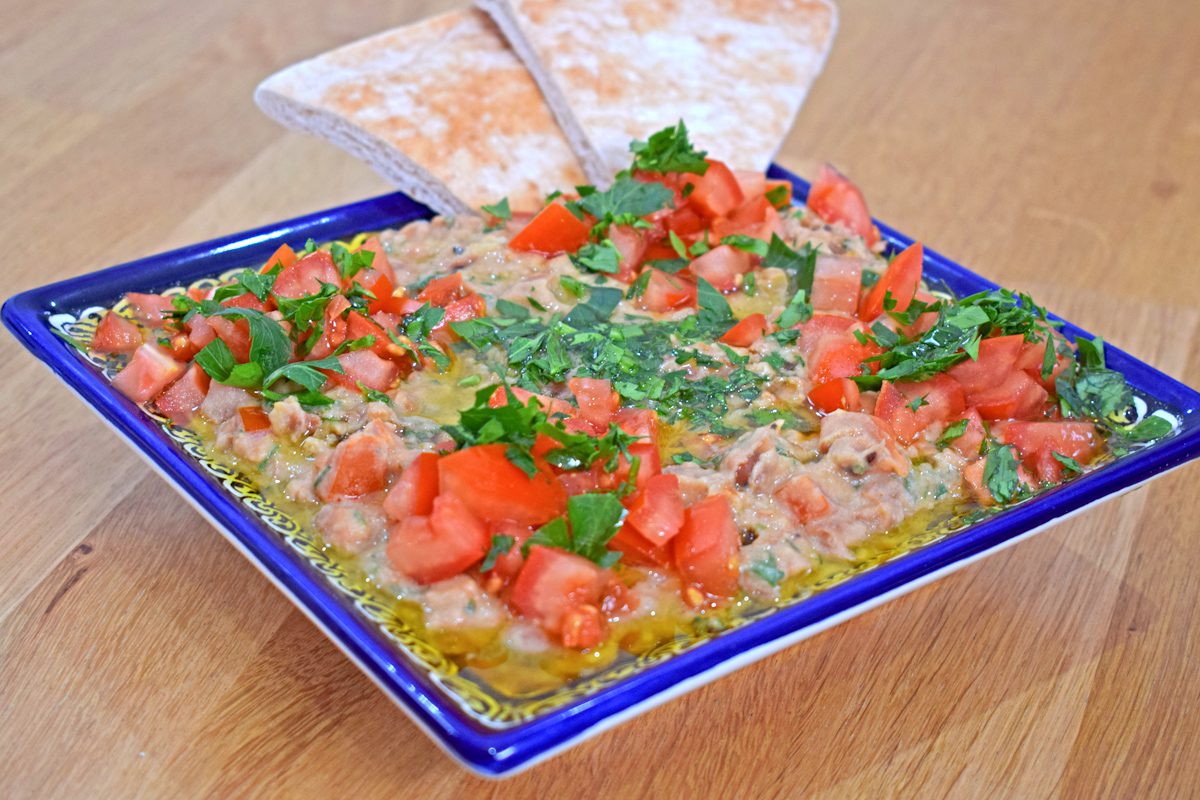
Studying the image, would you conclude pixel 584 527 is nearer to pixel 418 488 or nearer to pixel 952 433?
pixel 418 488

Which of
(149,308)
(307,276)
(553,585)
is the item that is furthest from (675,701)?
(149,308)

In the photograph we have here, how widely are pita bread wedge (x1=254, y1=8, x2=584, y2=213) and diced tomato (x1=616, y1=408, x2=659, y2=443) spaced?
140 cm

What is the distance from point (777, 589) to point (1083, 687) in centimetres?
97

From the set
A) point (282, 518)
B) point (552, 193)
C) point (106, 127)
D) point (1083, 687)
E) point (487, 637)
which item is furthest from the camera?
point (106, 127)

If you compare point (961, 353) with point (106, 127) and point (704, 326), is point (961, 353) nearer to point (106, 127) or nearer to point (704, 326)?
point (704, 326)

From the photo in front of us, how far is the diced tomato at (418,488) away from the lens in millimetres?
2729

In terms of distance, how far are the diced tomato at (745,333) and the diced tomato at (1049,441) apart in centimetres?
74

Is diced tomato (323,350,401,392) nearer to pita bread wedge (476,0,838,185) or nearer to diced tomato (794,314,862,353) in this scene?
diced tomato (794,314,862,353)

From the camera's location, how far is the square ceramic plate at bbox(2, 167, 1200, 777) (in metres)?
2.24

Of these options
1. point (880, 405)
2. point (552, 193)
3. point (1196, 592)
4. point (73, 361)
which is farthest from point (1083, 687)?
point (73, 361)

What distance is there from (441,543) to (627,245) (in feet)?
5.38

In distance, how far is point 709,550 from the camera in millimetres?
2689

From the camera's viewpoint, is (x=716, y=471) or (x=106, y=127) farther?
(x=106, y=127)

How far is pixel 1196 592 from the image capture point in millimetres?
3422
